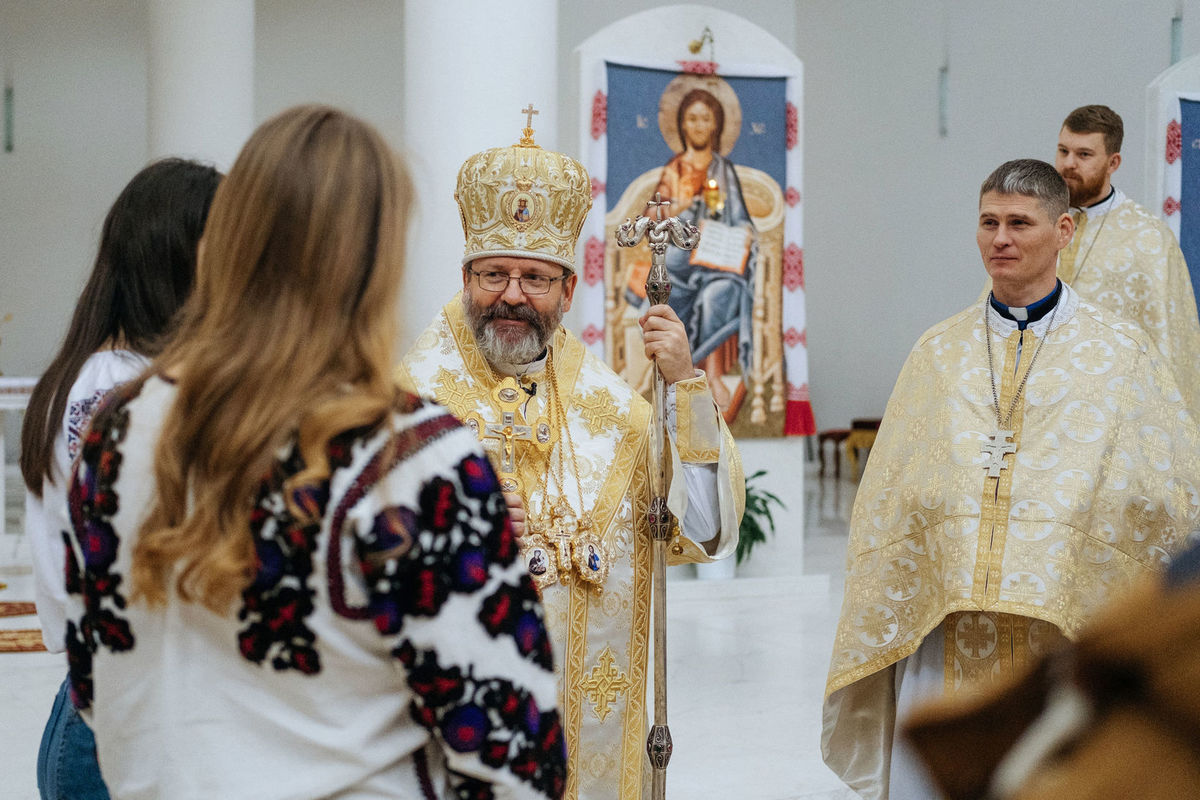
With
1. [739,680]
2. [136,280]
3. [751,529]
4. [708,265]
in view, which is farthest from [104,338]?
[751,529]

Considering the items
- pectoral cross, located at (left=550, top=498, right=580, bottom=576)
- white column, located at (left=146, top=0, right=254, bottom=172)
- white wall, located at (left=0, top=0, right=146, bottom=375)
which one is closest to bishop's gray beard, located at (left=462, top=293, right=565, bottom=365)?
pectoral cross, located at (left=550, top=498, right=580, bottom=576)

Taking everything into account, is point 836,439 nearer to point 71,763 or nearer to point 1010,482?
point 1010,482

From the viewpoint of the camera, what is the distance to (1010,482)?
3.23 metres

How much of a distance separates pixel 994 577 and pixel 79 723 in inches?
81.5

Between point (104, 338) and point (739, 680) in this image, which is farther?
point (739, 680)

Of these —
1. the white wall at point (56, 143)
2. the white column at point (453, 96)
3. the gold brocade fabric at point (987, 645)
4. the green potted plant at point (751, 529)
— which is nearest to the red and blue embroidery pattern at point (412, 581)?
the gold brocade fabric at point (987, 645)

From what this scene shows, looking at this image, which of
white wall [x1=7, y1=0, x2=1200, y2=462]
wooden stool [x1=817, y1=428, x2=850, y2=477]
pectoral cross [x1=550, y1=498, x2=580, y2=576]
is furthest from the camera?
wooden stool [x1=817, y1=428, x2=850, y2=477]

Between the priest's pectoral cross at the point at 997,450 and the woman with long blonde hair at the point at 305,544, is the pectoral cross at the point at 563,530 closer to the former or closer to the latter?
the priest's pectoral cross at the point at 997,450

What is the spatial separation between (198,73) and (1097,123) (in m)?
7.38

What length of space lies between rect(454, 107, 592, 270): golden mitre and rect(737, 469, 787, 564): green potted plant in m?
4.98

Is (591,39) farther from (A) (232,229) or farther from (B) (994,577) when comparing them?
(A) (232,229)

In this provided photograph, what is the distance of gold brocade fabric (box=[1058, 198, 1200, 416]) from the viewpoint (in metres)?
5.17

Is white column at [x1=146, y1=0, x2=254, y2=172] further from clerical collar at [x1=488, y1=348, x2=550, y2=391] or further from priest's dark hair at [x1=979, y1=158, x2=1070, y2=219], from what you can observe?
priest's dark hair at [x1=979, y1=158, x2=1070, y2=219]

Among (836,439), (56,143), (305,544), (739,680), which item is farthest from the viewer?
(836,439)
